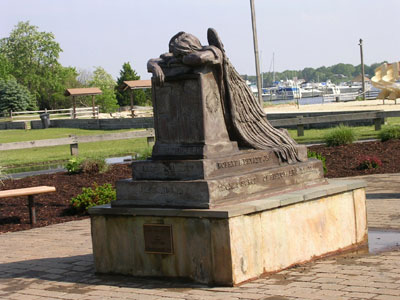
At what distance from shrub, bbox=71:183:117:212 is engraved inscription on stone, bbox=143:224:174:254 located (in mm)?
5113

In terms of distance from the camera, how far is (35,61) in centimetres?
10062

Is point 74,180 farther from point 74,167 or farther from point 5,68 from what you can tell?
point 5,68

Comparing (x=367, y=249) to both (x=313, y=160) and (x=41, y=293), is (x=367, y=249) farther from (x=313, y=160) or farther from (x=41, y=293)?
(x=41, y=293)

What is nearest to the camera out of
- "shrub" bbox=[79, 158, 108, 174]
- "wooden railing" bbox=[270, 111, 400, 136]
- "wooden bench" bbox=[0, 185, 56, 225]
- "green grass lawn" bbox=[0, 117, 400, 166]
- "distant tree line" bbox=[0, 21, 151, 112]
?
"wooden bench" bbox=[0, 185, 56, 225]

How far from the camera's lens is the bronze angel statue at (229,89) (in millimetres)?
7480

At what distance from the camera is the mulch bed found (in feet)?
42.1

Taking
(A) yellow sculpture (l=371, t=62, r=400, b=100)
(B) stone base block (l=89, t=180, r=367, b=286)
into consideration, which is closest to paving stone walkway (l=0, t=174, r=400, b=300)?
(B) stone base block (l=89, t=180, r=367, b=286)

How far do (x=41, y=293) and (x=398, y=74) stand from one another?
43.6 meters

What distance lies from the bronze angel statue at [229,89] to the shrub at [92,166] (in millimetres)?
9112

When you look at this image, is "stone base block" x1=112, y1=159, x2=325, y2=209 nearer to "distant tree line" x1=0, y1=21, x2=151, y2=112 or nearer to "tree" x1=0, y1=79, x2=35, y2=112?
"tree" x1=0, y1=79, x2=35, y2=112

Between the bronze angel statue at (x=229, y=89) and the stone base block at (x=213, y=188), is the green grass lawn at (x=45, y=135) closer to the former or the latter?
the bronze angel statue at (x=229, y=89)

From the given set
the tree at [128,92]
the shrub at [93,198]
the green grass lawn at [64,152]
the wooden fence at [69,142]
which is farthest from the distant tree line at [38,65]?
the shrub at [93,198]

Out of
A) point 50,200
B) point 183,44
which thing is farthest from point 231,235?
point 50,200

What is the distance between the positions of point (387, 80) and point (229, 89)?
133 feet
